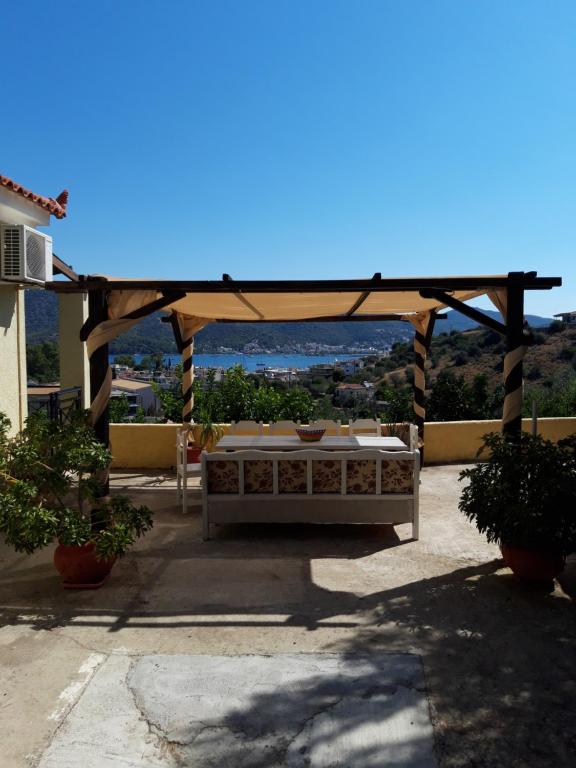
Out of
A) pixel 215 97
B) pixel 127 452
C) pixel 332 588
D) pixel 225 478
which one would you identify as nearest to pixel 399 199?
pixel 215 97

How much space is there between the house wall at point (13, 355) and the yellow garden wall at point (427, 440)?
7.31 ft

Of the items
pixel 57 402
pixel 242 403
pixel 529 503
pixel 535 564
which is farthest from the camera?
pixel 242 403

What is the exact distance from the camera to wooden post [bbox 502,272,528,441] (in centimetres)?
473

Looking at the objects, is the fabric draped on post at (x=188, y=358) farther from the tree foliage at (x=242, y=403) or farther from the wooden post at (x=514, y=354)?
the wooden post at (x=514, y=354)

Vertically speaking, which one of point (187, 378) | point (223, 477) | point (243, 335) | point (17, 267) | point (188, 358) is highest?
point (243, 335)

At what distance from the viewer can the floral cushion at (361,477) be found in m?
5.38

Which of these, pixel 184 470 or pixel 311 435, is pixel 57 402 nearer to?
pixel 184 470

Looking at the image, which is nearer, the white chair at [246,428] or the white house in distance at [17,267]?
the white house in distance at [17,267]

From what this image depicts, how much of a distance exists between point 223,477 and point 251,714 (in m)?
2.90

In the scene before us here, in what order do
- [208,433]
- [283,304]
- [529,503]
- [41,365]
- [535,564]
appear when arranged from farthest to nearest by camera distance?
[41,365] < [208,433] < [283,304] < [535,564] < [529,503]

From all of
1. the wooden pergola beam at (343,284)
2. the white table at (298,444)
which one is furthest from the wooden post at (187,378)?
the wooden pergola beam at (343,284)

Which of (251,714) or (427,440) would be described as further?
(427,440)

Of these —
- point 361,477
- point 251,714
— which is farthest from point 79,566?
point 361,477

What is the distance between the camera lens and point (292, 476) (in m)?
5.43
